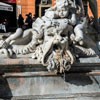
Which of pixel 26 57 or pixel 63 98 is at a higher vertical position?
pixel 26 57

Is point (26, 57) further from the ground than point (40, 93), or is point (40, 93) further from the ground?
point (26, 57)

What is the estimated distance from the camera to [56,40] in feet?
23.9

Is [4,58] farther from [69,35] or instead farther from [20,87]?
[69,35]

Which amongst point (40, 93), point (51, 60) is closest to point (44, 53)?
point (51, 60)

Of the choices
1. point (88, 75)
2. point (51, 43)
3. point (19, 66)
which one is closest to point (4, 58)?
point (19, 66)

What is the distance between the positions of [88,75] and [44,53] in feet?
2.68

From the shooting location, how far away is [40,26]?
7680 millimetres

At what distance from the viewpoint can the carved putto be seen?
7.33 m

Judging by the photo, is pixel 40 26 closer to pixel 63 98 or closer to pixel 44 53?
pixel 44 53

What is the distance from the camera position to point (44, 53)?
7.31 meters

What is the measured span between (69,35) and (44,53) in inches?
25.3

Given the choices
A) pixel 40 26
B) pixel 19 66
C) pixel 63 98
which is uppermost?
pixel 40 26

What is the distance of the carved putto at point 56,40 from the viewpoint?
24.1 feet

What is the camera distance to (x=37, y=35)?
7660mm
